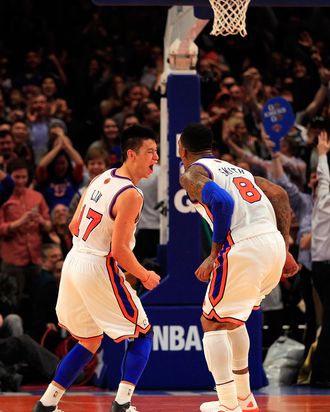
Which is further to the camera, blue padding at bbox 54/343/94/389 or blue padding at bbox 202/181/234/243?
blue padding at bbox 54/343/94/389

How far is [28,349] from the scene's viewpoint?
1084cm

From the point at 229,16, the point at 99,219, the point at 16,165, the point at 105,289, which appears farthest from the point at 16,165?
the point at 105,289

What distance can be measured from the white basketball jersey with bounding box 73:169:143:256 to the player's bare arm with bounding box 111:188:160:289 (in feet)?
0.22

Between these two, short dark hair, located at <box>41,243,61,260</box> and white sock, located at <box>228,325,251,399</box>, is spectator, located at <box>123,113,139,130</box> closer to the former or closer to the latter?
short dark hair, located at <box>41,243,61,260</box>

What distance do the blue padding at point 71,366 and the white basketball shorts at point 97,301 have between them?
4.3 inches

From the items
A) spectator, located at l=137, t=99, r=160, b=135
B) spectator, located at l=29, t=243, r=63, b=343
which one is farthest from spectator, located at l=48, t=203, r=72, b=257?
spectator, located at l=137, t=99, r=160, b=135

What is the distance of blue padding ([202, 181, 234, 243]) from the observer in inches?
304

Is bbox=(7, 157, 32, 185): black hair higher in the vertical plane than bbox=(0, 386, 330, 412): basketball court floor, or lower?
higher

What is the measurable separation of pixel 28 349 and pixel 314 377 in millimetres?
2885

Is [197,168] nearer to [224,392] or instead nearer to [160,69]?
[224,392]

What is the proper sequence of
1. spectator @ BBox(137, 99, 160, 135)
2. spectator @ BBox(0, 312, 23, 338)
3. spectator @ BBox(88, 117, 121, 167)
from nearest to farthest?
spectator @ BBox(0, 312, 23, 338) < spectator @ BBox(88, 117, 121, 167) < spectator @ BBox(137, 99, 160, 135)

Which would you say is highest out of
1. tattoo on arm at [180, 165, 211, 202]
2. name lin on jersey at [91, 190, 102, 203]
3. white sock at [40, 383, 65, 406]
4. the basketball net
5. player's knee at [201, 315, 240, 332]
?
the basketball net

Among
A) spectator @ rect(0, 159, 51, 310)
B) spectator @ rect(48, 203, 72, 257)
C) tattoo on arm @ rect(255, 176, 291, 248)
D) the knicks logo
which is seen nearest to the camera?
tattoo on arm @ rect(255, 176, 291, 248)

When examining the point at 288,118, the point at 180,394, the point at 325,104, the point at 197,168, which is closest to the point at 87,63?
the point at 325,104
